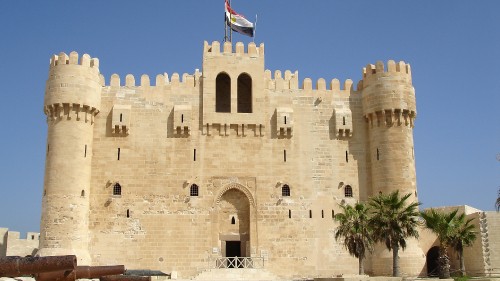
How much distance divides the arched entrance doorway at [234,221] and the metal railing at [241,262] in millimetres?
929

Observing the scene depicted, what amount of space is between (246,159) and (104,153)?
7282mm

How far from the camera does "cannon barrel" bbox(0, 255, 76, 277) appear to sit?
8.30 m

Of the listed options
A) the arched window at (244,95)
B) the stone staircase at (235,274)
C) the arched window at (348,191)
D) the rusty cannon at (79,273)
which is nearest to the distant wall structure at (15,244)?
the stone staircase at (235,274)

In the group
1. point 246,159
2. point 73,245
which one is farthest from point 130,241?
point 246,159

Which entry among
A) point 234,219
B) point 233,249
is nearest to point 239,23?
point 234,219

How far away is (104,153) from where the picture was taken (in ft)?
94.0

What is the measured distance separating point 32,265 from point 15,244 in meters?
31.2

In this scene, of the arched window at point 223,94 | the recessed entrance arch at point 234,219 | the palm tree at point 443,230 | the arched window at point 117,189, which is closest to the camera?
the palm tree at point 443,230

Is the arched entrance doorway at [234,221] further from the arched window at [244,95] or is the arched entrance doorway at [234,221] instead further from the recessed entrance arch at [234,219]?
the arched window at [244,95]

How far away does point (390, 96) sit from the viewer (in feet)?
96.6

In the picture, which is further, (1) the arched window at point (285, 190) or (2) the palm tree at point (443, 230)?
(1) the arched window at point (285, 190)

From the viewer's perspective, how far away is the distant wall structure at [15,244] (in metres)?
36.5

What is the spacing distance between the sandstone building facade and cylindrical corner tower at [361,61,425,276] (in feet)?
0.19

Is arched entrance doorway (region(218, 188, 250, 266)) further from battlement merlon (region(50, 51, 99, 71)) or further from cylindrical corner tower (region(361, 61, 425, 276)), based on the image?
battlement merlon (region(50, 51, 99, 71))
